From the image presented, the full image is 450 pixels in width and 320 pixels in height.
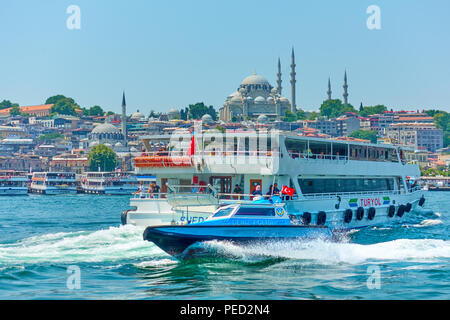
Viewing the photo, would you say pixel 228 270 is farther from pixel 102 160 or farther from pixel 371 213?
pixel 102 160

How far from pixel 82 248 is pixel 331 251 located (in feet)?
24.4

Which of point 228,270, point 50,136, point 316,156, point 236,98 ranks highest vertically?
point 236,98

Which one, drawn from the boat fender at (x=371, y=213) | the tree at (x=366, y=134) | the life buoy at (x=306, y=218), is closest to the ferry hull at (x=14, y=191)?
the boat fender at (x=371, y=213)

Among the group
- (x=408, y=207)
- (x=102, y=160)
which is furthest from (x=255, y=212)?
(x=102, y=160)

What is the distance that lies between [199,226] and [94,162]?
4592 inches

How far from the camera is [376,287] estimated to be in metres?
15.8

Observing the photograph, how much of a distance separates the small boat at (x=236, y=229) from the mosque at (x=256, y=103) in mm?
160725

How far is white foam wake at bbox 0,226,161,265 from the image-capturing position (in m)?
19.1

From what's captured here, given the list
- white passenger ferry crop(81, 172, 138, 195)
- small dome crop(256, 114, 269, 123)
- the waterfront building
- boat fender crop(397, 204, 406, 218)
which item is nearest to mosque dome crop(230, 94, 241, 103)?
small dome crop(256, 114, 269, 123)

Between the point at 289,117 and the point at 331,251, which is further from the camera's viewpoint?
the point at 289,117

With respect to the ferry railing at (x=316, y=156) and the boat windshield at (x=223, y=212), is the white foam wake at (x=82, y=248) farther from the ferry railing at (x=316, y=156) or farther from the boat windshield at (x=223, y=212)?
the ferry railing at (x=316, y=156)

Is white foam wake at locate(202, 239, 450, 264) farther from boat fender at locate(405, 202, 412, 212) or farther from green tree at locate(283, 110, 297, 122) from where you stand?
green tree at locate(283, 110, 297, 122)

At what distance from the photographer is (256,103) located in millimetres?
190250

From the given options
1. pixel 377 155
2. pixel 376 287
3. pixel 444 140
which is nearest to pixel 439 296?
pixel 376 287
